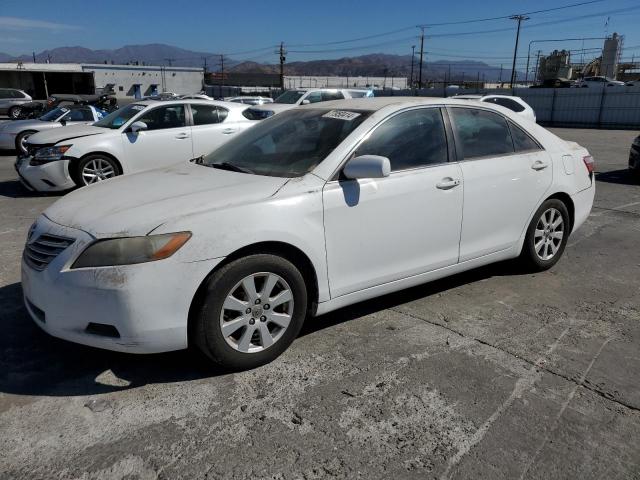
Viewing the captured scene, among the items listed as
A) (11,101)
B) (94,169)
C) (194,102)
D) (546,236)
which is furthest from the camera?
(11,101)

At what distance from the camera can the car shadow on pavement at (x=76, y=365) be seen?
314cm

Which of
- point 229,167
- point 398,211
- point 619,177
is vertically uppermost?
point 229,167

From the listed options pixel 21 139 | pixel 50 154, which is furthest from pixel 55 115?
pixel 50 154

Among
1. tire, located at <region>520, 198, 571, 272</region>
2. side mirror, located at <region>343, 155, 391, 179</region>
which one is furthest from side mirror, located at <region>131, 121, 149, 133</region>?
tire, located at <region>520, 198, 571, 272</region>

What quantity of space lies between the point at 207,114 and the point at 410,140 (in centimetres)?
658

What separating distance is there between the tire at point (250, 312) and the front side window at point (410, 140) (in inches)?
40.4

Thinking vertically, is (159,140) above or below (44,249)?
below

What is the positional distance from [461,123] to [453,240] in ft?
3.02

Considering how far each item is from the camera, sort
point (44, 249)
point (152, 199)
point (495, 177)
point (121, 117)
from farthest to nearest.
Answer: point (121, 117), point (495, 177), point (152, 199), point (44, 249)

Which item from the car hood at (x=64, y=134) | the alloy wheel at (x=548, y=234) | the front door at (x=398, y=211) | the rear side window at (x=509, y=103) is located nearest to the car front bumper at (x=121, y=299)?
the front door at (x=398, y=211)

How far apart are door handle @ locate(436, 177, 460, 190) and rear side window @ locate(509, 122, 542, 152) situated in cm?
92

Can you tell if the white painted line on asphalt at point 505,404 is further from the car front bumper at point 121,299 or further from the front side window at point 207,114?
the front side window at point 207,114

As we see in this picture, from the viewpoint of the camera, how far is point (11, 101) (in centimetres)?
3120

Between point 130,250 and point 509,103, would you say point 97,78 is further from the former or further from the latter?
point 130,250
